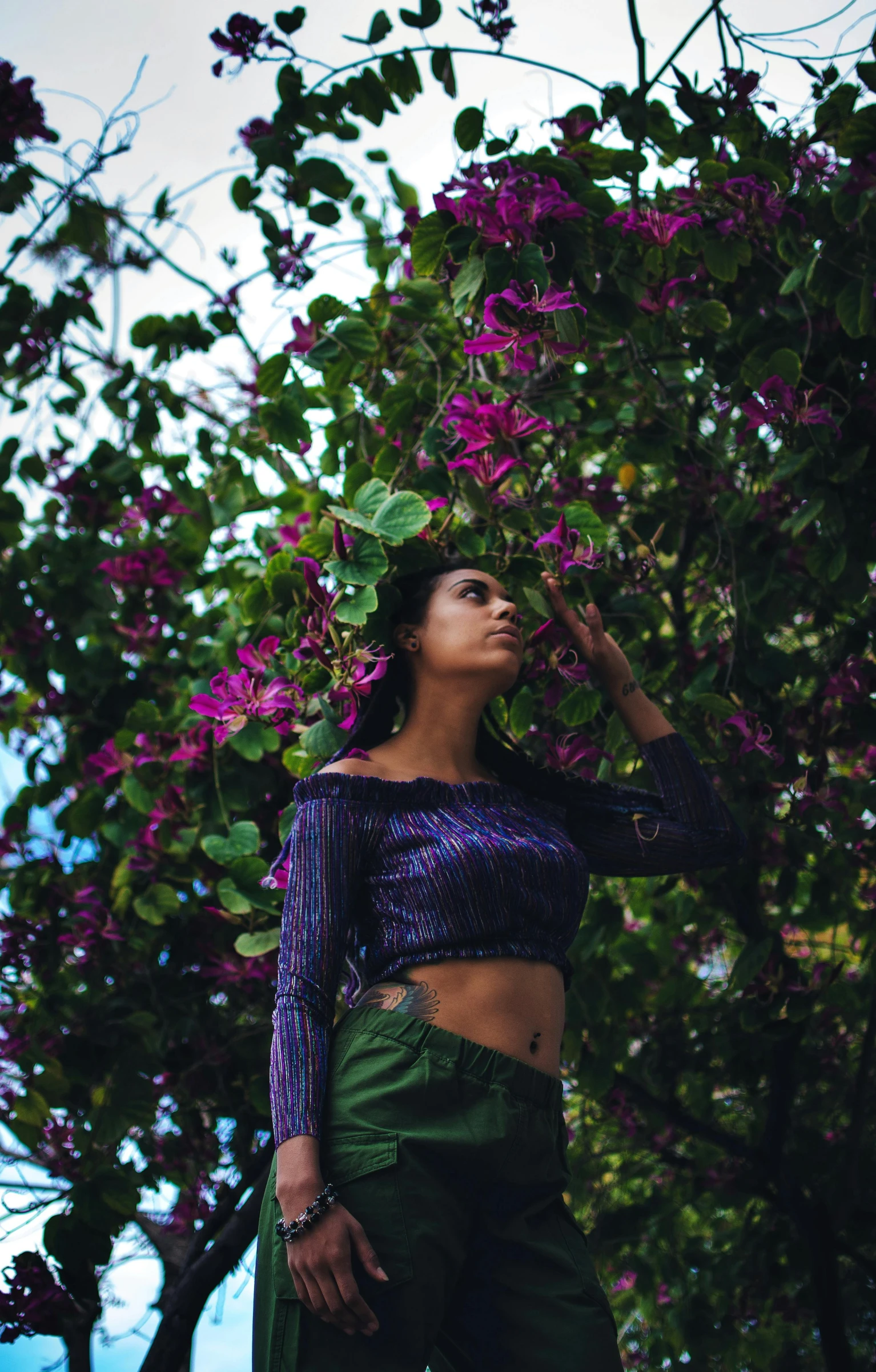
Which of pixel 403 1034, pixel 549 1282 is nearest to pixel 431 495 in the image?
pixel 403 1034

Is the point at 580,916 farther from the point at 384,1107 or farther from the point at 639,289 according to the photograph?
the point at 639,289

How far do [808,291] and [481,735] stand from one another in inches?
38.4

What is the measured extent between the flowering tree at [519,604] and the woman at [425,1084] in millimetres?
283

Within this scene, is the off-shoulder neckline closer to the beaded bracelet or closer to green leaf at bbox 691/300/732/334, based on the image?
the beaded bracelet

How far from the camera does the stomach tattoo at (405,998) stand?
1198mm

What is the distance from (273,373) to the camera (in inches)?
77.1

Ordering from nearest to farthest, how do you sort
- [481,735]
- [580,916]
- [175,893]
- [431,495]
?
[580,916] < [481,735] < [431,495] < [175,893]

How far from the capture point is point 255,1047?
2332 mm

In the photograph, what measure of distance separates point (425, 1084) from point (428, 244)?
4.08 feet

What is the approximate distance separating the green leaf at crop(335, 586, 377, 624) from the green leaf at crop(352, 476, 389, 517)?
7.9 inches

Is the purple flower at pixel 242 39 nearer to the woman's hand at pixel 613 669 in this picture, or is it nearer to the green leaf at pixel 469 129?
the green leaf at pixel 469 129

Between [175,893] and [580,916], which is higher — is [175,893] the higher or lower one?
the higher one

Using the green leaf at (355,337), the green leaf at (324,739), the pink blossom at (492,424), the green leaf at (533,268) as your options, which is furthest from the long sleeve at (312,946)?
the green leaf at (355,337)

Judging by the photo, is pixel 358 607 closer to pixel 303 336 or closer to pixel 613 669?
pixel 613 669
